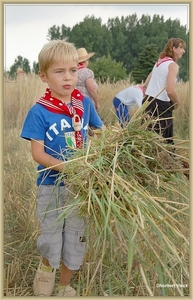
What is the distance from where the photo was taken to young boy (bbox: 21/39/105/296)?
1.86 m

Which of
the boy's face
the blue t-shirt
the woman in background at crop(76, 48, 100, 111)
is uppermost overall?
the woman in background at crop(76, 48, 100, 111)

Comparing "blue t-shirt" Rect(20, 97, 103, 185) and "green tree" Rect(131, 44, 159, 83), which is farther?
"green tree" Rect(131, 44, 159, 83)

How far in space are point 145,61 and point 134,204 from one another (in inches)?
583

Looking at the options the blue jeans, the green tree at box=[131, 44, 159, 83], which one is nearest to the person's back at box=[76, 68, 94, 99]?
the blue jeans

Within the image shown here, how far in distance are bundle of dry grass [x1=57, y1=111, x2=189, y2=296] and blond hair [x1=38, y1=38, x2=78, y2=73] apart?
39cm

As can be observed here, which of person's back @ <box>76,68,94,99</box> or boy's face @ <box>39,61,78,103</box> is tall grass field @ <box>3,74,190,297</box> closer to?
boy's face @ <box>39,61,78,103</box>

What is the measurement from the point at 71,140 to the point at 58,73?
0.29 m

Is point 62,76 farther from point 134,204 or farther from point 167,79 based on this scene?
point 167,79

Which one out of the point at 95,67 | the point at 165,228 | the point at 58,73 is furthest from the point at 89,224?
the point at 95,67

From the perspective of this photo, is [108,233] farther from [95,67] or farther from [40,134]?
[95,67]

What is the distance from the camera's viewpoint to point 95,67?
49.8ft

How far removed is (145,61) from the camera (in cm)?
1580

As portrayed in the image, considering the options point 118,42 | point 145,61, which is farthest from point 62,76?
point 118,42

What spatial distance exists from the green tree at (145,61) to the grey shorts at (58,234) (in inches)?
518
